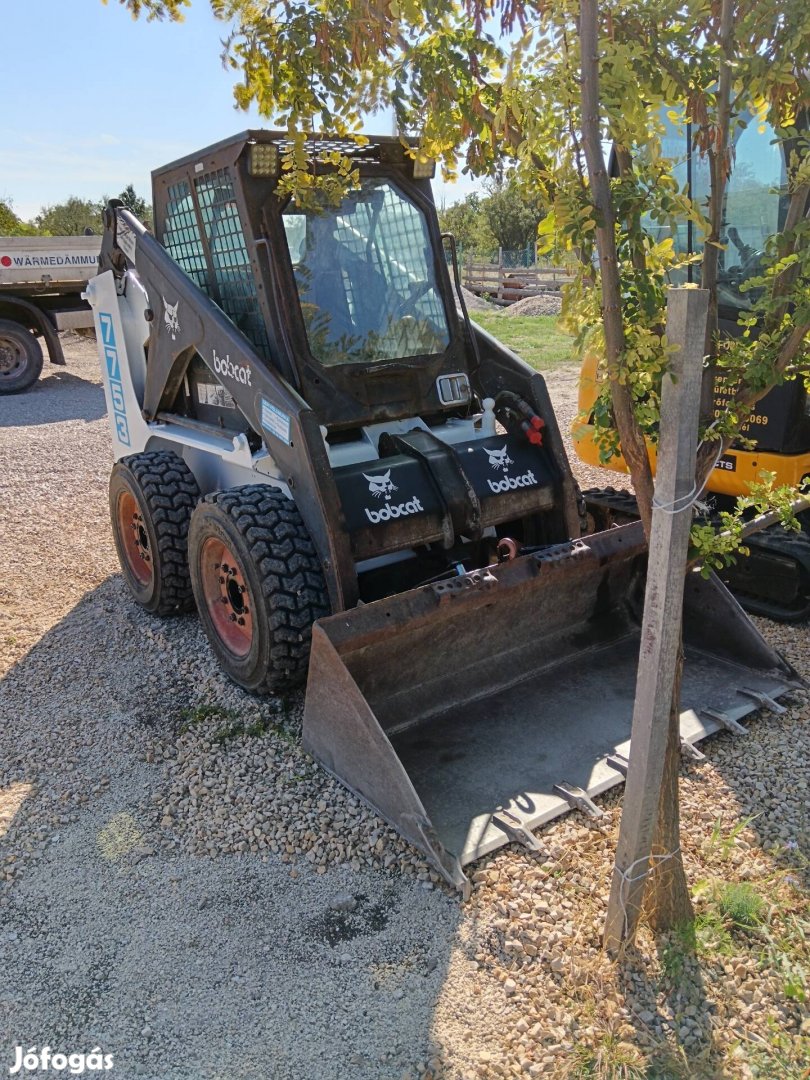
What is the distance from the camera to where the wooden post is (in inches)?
88.8

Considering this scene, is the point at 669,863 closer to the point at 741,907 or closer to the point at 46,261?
the point at 741,907

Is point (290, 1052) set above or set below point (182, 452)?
below

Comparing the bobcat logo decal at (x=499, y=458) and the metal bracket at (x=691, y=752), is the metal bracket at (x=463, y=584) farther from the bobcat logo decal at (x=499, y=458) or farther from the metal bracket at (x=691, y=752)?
the metal bracket at (x=691, y=752)

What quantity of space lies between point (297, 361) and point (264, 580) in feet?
3.45

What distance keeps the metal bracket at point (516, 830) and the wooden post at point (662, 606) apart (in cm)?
40

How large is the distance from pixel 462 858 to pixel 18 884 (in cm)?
155

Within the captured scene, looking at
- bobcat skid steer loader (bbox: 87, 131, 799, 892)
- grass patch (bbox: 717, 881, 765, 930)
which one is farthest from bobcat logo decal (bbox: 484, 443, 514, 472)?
grass patch (bbox: 717, 881, 765, 930)

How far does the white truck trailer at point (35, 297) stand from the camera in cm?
1230

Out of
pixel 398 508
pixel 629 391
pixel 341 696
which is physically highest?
pixel 629 391

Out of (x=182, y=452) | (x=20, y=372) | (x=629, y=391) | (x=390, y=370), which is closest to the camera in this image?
(x=629, y=391)

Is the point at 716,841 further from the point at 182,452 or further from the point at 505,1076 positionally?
the point at 182,452

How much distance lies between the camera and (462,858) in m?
3.02

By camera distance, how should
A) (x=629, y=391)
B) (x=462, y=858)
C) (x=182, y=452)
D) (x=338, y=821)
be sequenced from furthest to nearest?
(x=182, y=452) < (x=338, y=821) < (x=462, y=858) < (x=629, y=391)

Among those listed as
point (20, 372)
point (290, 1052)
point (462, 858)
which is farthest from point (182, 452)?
point (20, 372)
